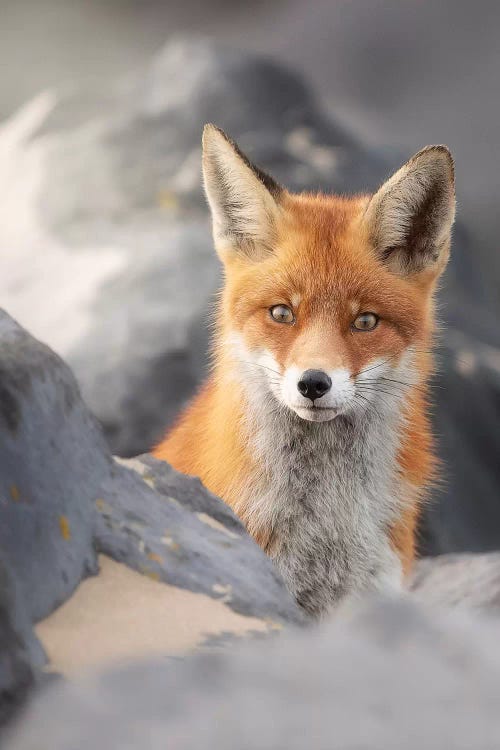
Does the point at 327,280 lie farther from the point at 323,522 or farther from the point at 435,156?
the point at 323,522

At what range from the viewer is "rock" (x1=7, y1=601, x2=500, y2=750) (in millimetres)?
1315

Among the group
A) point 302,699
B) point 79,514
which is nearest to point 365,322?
point 79,514

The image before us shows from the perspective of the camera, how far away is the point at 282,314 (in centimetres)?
277

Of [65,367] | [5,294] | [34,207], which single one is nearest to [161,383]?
[5,294]

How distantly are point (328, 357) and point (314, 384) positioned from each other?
0.30 feet

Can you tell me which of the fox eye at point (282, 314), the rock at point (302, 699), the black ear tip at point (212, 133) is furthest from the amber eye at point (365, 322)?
the rock at point (302, 699)

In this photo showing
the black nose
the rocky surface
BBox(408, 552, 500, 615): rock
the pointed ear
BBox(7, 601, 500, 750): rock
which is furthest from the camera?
BBox(408, 552, 500, 615): rock

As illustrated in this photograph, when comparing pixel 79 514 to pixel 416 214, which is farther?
pixel 416 214

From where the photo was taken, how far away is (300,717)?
1.36m

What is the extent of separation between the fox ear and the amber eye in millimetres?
419

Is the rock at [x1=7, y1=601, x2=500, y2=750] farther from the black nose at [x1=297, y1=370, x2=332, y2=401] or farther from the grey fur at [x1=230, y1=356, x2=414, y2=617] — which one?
the grey fur at [x1=230, y1=356, x2=414, y2=617]

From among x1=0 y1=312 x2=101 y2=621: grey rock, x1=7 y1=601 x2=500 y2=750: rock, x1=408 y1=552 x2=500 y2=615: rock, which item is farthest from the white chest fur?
x1=7 y1=601 x2=500 y2=750: rock

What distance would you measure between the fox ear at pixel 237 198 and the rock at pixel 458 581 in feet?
4.43

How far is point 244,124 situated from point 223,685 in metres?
5.93
